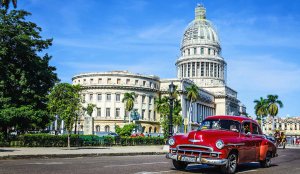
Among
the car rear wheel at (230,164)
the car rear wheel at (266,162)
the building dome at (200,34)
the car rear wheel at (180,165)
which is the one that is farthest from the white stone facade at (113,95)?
the car rear wheel at (230,164)

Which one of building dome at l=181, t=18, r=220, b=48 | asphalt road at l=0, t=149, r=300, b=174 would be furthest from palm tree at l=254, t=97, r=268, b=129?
asphalt road at l=0, t=149, r=300, b=174

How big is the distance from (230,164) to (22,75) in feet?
80.1

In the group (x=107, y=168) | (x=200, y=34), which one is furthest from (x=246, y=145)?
(x=200, y=34)

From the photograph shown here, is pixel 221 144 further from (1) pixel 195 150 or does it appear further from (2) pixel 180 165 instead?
(2) pixel 180 165

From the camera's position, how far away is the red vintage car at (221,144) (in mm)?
10672

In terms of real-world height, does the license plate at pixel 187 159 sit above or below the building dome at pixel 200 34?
below

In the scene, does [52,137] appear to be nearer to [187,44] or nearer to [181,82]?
[181,82]

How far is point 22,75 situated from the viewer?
31547 millimetres

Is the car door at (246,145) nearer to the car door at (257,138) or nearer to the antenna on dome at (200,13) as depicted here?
the car door at (257,138)

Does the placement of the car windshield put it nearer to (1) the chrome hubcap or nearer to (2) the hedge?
(1) the chrome hubcap

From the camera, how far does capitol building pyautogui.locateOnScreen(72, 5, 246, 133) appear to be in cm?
9825

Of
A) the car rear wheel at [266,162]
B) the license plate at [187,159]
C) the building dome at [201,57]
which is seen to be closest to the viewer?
the license plate at [187,159]

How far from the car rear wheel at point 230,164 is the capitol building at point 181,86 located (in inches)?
2465

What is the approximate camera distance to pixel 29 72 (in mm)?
32906
